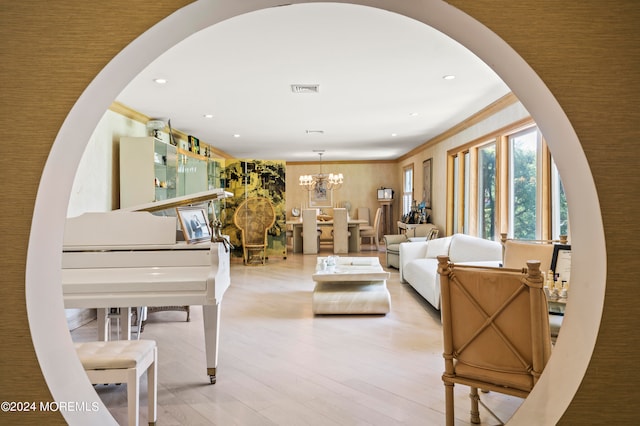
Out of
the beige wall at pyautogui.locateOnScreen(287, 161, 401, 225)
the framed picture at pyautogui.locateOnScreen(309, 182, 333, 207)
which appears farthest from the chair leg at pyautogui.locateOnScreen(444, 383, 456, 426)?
the framed picture at pyautogui.locateOnScreen(309, 182, 333, 207)

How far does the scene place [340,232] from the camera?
972 centimetres

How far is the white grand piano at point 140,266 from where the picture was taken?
2.45 metres

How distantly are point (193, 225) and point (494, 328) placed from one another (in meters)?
2.14

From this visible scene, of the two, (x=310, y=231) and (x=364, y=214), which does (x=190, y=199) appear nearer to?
(x=310, y=231)

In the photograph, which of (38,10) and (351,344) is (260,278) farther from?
(38,10)

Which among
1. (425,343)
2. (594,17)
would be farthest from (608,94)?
(425,343)

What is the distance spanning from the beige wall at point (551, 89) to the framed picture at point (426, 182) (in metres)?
7.00

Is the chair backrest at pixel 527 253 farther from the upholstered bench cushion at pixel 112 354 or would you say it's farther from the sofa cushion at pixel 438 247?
the upholstered bench cushion at pixel 112 354

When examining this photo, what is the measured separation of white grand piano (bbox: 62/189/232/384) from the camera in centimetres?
245

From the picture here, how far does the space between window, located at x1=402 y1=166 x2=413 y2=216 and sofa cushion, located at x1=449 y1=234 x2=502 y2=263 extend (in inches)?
198

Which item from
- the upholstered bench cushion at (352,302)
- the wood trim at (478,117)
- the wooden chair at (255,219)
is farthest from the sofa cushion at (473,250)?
the wooden chair at (255,219)

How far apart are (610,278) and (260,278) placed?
5735 millimetres

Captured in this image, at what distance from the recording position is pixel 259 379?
9.25 feet

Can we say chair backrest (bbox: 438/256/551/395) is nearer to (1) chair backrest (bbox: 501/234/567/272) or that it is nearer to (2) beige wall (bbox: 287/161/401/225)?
(1) chair backrest (bbox: 501/234/567/272)
